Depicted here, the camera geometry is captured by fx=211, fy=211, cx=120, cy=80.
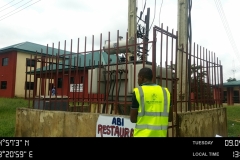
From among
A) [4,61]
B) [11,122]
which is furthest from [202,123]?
[4,61]

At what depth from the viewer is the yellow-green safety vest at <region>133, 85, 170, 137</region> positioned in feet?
8.85

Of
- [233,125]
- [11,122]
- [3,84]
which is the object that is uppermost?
[3,84]

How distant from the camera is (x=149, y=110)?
2.71 meters

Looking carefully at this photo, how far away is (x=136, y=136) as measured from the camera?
9.22 ft

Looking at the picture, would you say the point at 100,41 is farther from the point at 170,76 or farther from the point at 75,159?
the point at 75,159

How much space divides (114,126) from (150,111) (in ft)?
4.96

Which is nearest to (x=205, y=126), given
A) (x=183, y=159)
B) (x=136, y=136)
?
(x=183, y=159)

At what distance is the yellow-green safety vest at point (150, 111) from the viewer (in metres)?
2.70

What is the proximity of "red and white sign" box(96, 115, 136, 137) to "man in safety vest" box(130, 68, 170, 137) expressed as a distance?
1.04 meters

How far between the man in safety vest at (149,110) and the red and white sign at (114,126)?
1042 millimetres

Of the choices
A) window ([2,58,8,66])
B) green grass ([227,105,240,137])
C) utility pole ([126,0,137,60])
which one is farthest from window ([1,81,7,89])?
green grass ([227,105,240,137])
